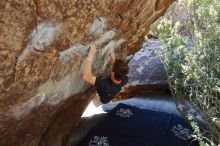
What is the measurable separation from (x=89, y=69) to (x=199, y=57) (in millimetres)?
1169

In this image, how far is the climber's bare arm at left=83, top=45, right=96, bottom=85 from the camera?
2.86 meters

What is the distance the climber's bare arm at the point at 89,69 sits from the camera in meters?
2.86

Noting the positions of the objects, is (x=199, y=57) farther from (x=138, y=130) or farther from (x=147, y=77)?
(x=147, y=77)

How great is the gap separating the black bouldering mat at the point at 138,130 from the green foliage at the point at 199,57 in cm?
45

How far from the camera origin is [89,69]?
2961 millimetres

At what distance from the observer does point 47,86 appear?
268 centimetres

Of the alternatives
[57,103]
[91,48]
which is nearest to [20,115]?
[57,103]

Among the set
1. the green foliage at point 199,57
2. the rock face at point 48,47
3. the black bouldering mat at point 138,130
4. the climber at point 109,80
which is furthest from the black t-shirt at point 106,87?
the black bouldering mat at point 138,130

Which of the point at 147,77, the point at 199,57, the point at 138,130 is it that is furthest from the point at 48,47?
the point at 147,77

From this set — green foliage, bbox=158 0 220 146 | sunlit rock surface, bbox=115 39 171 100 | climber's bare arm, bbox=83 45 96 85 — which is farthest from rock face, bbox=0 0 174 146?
sunlit rock surface, bbox=115 39 171 100

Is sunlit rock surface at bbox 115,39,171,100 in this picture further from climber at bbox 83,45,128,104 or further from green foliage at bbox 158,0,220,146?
climber at bbox 83,45,128,104

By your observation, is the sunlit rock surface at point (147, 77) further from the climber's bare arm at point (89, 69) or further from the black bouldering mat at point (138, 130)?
the climber's bare arm at point (89, 69)

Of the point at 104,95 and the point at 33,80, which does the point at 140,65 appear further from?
the point at 33,80

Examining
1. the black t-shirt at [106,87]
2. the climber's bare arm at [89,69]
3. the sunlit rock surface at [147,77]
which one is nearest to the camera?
the climber's bare arm at [89,69]
